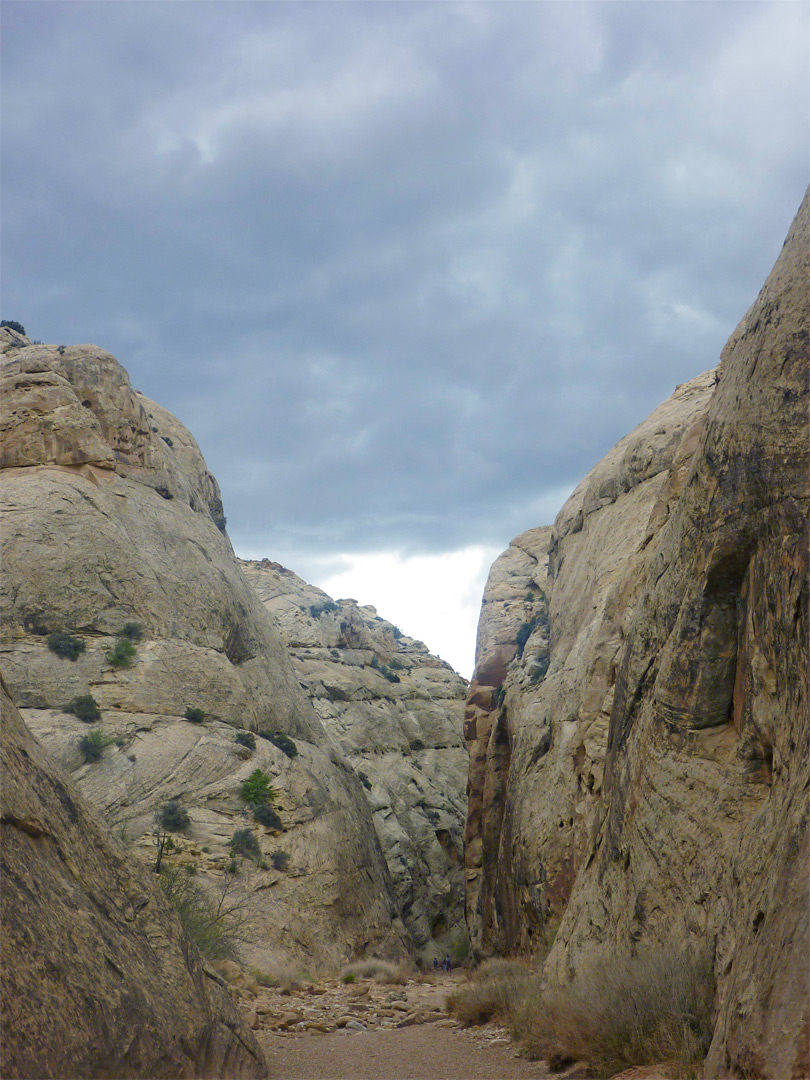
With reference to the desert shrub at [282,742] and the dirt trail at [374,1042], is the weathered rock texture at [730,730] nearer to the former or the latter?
the dirt trail at [374,1042]

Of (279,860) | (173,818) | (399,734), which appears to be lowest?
(279,860)

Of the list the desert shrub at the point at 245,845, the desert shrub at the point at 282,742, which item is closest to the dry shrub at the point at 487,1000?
the desert shrub at the point at 245,845

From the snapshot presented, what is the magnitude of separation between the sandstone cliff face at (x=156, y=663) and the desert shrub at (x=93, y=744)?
29cm

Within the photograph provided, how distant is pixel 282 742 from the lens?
1430 inches

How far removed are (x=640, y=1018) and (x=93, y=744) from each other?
24.3m

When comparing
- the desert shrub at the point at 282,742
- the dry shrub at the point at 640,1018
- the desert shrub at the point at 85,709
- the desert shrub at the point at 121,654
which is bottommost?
the dry shrub at the point at 640,1018

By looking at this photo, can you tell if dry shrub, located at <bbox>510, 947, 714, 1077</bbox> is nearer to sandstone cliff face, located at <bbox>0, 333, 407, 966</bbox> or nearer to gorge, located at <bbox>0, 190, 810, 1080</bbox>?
gorge, located at <bbox>0, 190, 810, 1080</bbox>

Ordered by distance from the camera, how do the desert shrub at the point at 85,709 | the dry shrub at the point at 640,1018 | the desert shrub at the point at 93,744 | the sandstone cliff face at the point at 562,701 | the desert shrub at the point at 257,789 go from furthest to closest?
1. the desert shrub at the point at 257,789
2. the desert shrub at the point at 85,709
3. the desert shrub at the point at 93,744
4. the sandstone cliff face at the point at 562,701
5. the dry shrub at the point at 640,1018

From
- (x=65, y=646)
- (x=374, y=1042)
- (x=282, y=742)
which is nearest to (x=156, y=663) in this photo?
(x=65, y=646)

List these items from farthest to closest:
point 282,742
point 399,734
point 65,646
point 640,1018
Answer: point 399,734, point 282,742, point 65,646, point 640,1018

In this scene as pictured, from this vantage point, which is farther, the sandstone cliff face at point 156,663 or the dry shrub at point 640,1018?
the sandstone cliff face at point 156,663

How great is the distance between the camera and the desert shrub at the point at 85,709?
29.8m

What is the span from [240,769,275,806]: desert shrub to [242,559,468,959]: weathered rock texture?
1636cm

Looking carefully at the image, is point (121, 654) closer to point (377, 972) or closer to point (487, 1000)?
point (377, 972)
